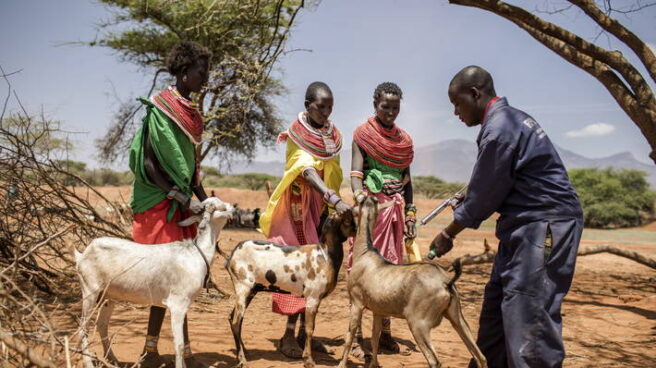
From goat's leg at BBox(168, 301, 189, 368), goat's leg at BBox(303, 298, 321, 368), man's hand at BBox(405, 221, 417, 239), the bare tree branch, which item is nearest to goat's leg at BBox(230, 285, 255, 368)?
goat's leg at BBox(303, 298, 321, 368)

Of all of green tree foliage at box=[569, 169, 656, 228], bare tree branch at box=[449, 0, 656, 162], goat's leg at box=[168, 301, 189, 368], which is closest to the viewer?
goat's leg at box=[168, 301, 189, 368]

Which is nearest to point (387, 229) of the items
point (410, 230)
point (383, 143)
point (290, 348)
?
point (410, 230)

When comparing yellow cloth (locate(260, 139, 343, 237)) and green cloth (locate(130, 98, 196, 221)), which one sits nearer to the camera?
green cloth (locate(130, 98, 196, 221))

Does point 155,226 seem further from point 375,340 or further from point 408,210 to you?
point 408,210

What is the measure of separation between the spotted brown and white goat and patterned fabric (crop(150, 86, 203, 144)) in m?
1.00

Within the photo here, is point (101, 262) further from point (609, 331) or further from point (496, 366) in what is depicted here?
point (609, 331)

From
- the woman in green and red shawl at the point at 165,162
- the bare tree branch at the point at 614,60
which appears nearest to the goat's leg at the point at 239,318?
the woman in green and red shawl at the point at 165,162

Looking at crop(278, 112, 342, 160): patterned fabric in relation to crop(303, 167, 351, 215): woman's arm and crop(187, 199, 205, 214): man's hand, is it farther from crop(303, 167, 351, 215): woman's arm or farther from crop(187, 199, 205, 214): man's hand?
crop(187, 199, 205, 214): man's hand

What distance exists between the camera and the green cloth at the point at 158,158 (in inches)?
151

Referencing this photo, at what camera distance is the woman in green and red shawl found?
3852 mm

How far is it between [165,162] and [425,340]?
7.08 feet

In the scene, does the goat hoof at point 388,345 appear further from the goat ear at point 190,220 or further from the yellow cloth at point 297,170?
the goat ear at point 190,220

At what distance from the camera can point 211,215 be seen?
3844mm

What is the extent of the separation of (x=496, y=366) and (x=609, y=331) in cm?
315
